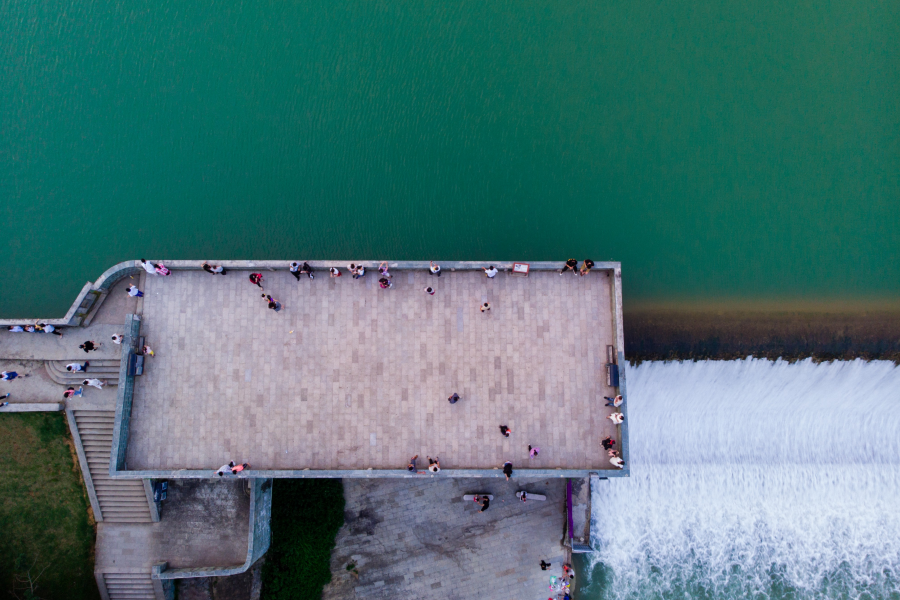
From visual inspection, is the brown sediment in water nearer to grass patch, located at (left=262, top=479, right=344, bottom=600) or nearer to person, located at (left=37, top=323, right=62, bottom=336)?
grass patch, located at (left=262, top=479, right=344, bottom=600)

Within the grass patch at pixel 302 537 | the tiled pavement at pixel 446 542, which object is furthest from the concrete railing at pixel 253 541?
the tiled pavement at pixel 446 542

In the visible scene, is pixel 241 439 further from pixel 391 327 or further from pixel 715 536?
pixel 715 536

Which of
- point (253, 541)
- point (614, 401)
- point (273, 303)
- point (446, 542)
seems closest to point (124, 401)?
point (273, 303)

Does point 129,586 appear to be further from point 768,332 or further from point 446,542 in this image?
point 768,332

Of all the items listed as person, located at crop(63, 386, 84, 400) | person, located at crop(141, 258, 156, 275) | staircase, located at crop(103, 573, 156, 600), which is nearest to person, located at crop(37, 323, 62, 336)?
person, located at crop(63, 386, 84, 400)

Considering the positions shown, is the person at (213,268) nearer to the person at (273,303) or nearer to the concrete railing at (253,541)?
the person at (273,303)

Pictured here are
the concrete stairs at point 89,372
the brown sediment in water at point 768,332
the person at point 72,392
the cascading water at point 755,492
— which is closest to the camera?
the person at point 72,392
